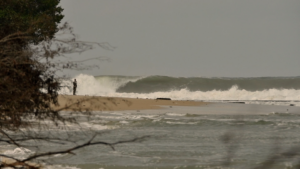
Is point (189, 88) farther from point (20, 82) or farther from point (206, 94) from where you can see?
point (20, 82)

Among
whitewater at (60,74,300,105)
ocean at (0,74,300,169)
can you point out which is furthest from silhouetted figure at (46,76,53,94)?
whitewater at (60,74,300,105)

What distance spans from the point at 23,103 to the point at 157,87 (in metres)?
60.9

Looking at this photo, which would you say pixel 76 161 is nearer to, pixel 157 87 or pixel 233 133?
pixel 233 133

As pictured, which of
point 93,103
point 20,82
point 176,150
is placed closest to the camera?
point 93,103

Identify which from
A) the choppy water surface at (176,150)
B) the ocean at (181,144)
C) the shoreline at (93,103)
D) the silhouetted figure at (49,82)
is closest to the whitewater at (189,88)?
the shoreline at (93,103)

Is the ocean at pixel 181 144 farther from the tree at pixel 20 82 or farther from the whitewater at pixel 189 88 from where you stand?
the whitewater at pixel 189 88

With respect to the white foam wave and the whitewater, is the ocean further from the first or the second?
the whitewater

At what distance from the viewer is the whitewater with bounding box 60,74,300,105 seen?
55.8 meters

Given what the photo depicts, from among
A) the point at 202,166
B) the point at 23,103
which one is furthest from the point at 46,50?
the point at 202,166

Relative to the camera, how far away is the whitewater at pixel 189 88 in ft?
183

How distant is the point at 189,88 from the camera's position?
6350cm

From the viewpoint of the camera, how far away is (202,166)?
1097 centimetres

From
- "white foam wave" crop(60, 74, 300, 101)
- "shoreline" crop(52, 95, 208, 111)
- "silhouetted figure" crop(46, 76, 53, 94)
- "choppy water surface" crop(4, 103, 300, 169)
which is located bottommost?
"choppy water surface" crop(4, 103, 300, 169)

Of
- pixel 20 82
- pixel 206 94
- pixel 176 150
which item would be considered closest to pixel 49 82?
pixel 20 82
